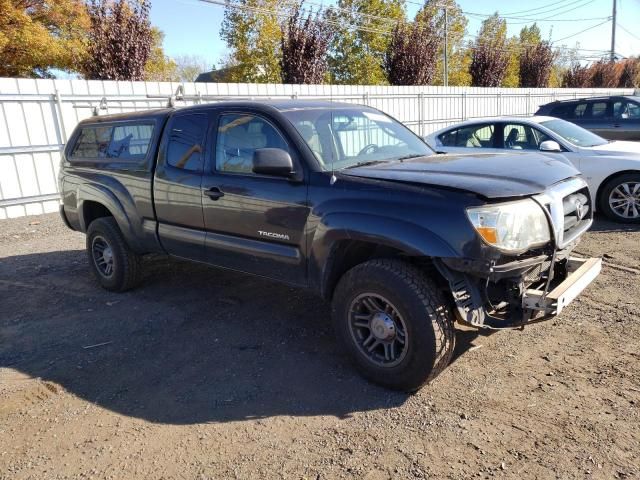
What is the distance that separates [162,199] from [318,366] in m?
2.16

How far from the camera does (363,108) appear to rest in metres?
4.53

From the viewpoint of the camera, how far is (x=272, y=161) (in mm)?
3469

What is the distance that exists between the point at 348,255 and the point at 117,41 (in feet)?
44.6

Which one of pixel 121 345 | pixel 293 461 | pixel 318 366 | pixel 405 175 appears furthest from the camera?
pixel 121 345

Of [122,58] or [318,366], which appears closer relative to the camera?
[318,366]

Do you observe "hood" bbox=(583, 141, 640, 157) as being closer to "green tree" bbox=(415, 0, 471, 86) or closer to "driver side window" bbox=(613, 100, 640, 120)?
"driver side window" bbox=(613, 100, 640, 120)

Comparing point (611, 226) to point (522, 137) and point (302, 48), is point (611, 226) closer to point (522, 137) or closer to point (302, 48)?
point (522, 137)

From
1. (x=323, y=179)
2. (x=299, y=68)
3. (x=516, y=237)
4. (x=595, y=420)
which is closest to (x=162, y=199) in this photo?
(x=323, y=179)

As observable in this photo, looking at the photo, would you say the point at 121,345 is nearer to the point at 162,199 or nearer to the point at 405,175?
the point at 162,199

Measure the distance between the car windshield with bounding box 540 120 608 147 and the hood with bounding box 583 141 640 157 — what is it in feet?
0.48

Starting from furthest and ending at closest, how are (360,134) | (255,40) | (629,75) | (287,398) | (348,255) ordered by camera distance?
(629,75) → (255,40) → (360,134) → (348,255) → (287,398)

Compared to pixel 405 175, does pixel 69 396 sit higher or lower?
lower

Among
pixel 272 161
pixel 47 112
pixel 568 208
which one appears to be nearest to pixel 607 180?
pixel 568 208

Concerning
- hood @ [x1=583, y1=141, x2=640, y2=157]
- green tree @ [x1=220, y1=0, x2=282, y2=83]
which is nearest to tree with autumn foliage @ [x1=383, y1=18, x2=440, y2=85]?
green tree @ [x1=220, y1=0, x2=282, y2=83]
